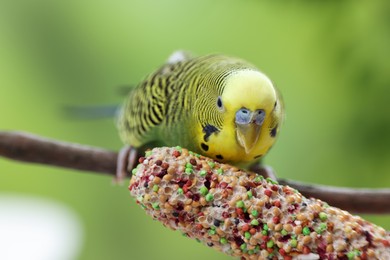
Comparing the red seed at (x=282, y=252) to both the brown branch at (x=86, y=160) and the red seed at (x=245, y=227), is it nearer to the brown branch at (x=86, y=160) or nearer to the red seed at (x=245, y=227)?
the red seed at (x=245, y=227)

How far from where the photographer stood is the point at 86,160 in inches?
34.6

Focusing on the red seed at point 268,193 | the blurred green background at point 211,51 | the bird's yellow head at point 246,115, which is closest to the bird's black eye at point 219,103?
the bird's yellow head at point 246,115

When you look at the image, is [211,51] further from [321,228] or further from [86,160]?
[321,228]

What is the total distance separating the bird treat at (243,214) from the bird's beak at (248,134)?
0.03 meters

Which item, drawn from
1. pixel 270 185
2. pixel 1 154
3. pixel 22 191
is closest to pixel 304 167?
pixel 22 191

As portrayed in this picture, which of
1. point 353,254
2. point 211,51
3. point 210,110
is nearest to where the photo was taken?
point 353,254

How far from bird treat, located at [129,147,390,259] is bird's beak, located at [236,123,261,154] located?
0.03 metres

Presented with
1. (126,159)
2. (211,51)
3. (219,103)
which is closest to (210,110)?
(219,103)

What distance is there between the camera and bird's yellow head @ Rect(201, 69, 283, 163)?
531 millimetres

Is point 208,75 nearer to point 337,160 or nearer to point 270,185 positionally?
point 270,185

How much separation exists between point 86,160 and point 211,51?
708 millimetres

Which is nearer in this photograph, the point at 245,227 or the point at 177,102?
the point at 245,227

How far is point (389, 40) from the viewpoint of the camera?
4.84ft

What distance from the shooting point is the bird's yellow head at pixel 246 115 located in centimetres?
53
